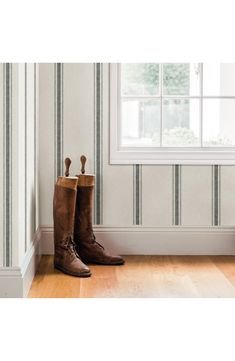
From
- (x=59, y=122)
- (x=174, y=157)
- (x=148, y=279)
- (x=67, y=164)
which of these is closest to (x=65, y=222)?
(x=67, y=164)

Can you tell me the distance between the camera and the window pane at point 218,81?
359 cm

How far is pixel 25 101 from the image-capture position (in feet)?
8.64

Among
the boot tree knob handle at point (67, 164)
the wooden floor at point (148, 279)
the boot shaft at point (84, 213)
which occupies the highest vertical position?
the boot tree knob handle at point (67, 164)

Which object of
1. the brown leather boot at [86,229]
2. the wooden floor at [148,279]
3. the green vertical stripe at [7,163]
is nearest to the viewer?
the green vertical stripe at [7,163]

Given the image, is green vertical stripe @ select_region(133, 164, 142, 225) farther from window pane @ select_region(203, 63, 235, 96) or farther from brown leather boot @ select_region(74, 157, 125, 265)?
window pane @ select_region(203, 63, 235, 96)

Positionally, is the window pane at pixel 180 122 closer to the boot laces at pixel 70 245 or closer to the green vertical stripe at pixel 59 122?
the green vertical stripe at pixel 59 122

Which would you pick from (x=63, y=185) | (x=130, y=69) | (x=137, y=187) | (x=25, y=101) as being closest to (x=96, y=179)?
(x=137, y=187)

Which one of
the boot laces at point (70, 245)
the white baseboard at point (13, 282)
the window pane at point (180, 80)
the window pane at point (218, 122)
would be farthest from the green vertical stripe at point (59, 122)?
the white baseboard at point (13, 282)

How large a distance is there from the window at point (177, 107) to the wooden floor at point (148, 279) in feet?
2.52

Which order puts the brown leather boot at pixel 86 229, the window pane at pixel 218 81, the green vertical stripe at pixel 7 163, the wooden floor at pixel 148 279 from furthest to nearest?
the window pane at pixel 218 81 < the brown leather boot at pixel 86 229 < the wooden floor at pixel 148 279 < the green vertical stripe at pixel 7 163

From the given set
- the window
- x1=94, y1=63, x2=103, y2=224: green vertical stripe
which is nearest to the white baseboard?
x1=94, y1=63, x2=103, y2=224: green vertical stripe

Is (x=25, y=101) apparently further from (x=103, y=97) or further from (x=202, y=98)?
(x=202, y=98)

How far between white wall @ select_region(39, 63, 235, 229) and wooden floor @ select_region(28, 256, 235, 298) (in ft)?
0.96

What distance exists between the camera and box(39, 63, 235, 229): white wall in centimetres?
348
